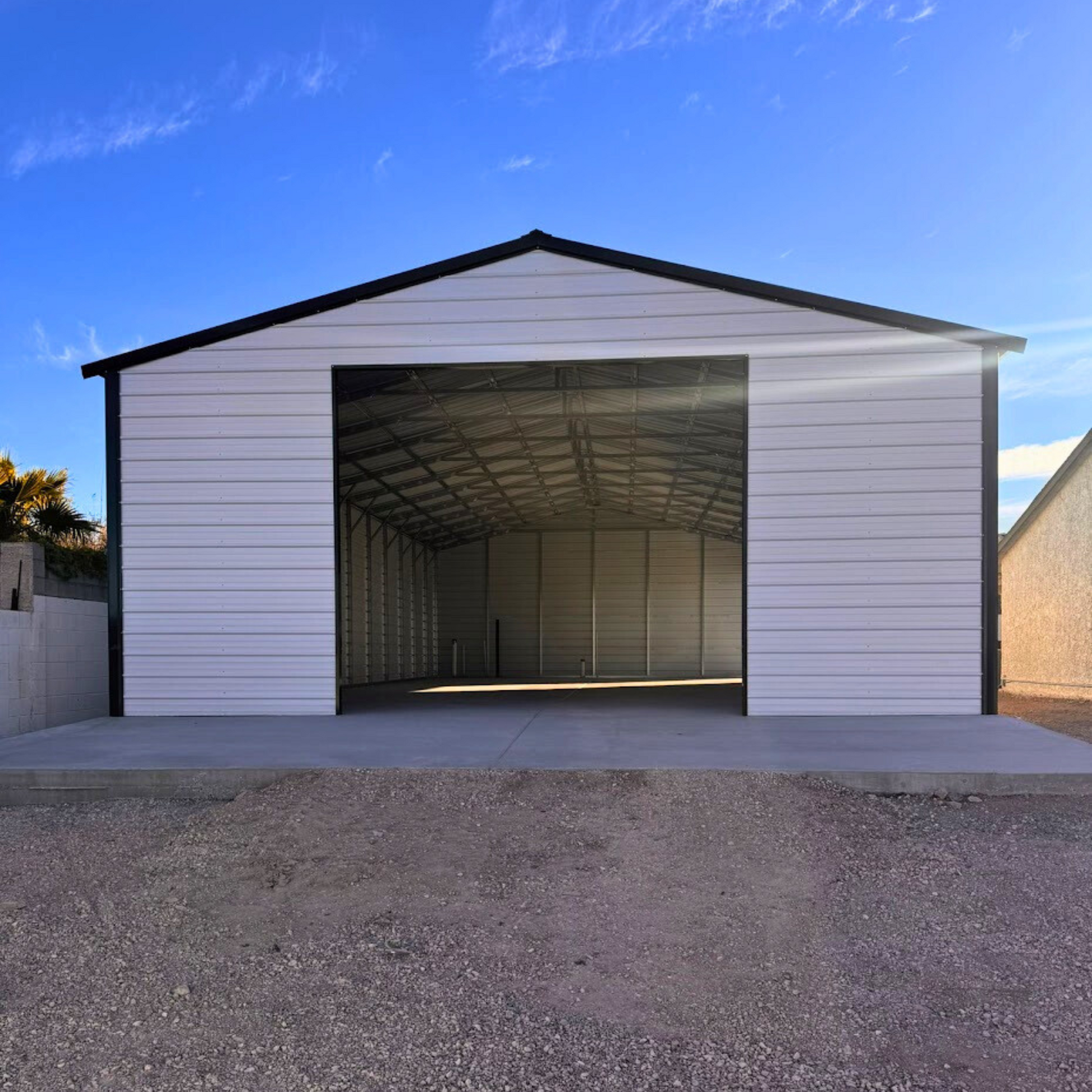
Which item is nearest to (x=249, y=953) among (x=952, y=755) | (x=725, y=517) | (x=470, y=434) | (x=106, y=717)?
(x=952, y=755)

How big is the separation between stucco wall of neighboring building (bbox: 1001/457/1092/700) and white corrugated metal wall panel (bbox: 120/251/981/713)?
8.42 metres

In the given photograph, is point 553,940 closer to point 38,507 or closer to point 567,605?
point 38,507

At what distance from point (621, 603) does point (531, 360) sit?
20645 mm

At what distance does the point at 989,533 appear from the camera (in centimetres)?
1069

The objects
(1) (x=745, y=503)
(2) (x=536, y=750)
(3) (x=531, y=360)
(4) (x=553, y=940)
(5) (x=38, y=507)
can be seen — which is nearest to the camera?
(4) (x=553, y=940)

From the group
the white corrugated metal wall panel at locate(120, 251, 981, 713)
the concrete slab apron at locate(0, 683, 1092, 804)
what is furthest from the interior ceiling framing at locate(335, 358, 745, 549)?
the concrete slab apron at locate(0, 683, 1092, 804)

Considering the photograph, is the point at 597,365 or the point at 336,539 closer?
the point at 336,539

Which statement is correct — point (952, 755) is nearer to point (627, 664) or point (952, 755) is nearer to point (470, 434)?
point (470, 434)

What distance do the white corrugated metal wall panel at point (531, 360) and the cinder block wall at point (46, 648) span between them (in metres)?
0.69

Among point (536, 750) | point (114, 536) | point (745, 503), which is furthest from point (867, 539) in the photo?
point (114, 536)

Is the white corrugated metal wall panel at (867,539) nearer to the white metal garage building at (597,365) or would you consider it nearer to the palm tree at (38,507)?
the white metal garage building at (597,365)

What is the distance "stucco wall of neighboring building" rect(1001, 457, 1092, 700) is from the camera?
17422 mm

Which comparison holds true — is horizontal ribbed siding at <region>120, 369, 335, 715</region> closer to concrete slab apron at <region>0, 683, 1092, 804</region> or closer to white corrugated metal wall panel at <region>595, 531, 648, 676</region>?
concrete slab apron at <region>0, 683, 1092, 804</region>

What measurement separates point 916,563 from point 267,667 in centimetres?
784
